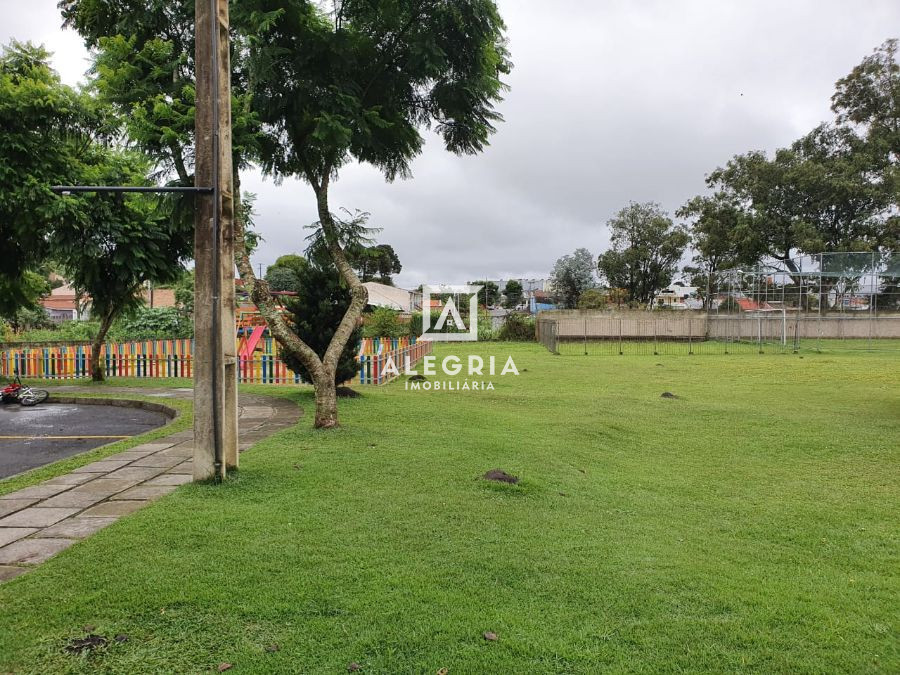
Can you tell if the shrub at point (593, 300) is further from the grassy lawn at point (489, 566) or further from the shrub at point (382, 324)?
the grassy lawn at point (489, 566)

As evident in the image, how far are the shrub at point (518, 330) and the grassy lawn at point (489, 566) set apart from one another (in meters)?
25.8

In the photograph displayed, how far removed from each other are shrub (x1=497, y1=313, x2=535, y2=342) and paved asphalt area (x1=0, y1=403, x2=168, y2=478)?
79.0ft

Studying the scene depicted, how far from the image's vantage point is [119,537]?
3602 millimetres

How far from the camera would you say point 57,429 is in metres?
8.47

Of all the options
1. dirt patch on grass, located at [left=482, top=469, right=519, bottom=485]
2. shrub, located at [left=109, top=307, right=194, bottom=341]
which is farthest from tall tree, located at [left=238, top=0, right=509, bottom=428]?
shrub, located at [left=109, top=307, right=194, bottom=341]

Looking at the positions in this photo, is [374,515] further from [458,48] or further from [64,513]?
[458,48]

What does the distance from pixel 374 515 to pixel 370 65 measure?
5849mm

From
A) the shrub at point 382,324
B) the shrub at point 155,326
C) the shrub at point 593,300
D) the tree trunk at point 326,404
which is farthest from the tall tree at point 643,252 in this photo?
the tree trunk at point 326,404

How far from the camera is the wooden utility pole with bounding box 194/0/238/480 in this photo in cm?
469

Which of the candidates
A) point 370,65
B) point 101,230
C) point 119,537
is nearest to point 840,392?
point 370,65

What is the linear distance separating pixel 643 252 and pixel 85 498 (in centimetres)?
3756

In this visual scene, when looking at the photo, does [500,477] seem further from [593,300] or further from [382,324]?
[593,300]

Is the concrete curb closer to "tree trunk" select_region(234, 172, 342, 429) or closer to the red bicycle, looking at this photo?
the red bicycle

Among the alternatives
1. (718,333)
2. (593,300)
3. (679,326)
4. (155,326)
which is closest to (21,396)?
(155,326)
